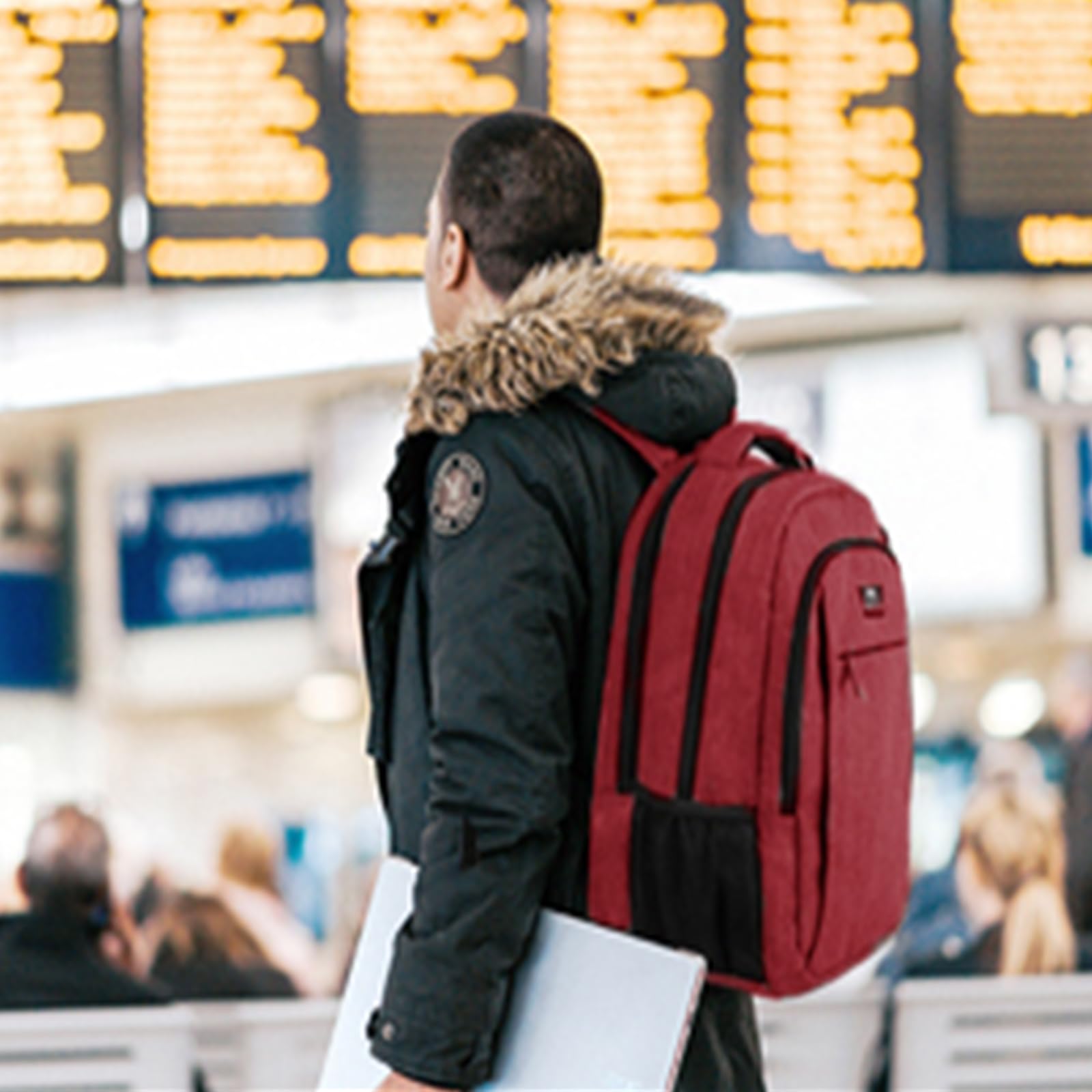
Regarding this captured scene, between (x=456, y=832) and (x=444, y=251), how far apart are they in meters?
0.55

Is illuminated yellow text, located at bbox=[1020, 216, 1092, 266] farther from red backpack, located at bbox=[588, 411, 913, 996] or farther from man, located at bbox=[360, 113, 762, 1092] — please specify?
red backpack, located at bbox=[588, 411, 913, 996]

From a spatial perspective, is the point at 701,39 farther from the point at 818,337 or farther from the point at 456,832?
the point at 456,832

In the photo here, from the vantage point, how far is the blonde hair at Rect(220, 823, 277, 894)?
407cm

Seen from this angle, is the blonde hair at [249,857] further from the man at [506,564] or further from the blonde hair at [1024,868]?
the man at [506,564]

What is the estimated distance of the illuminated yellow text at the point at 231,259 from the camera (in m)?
3.52

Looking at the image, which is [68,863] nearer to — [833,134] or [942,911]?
[942,911]

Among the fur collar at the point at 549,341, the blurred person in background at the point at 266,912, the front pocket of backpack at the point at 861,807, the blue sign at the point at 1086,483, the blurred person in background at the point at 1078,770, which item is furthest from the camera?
the blue sign at the point at 1086,483

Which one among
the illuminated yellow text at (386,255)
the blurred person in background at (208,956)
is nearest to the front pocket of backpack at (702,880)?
the illuminated yellow text at (386,255)

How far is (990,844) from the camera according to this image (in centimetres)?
416

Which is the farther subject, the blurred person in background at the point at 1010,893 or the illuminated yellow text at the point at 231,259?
the blurred person in background at the point at 1010,893

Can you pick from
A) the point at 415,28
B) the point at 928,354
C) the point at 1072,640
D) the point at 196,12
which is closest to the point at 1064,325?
the point at 928,354

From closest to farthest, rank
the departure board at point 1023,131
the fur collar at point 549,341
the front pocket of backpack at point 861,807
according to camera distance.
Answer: the front pocket of backpack at point 861,807, the fur collar at point 549,341, the departure board at point 1023,131

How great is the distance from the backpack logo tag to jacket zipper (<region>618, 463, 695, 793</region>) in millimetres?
173

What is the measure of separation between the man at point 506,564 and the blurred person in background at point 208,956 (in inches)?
98.7
